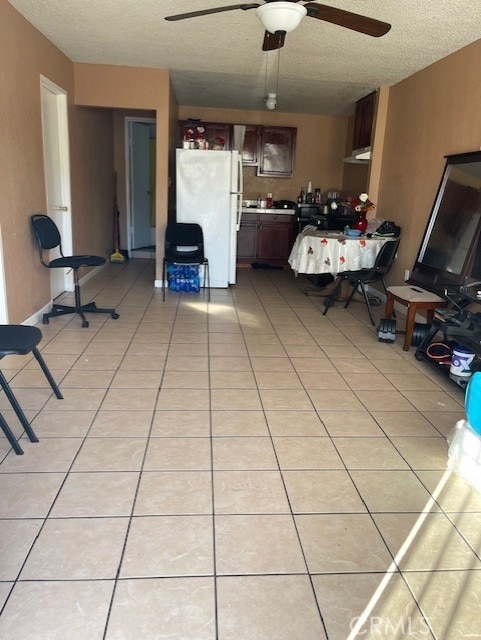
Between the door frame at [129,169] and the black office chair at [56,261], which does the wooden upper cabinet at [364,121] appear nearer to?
the door frame at [129,169]

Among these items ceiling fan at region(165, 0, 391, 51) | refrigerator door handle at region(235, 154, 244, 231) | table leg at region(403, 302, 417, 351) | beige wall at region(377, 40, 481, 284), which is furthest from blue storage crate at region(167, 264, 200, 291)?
ceiling fan at region(165, 0, 391, 51)

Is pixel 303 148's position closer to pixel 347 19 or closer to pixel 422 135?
pixel 422 135

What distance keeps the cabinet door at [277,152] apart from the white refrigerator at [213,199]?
200 centimetres

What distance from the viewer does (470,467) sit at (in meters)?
2.07

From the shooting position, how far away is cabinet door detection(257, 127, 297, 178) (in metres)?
7.42

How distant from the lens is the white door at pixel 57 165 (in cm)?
452

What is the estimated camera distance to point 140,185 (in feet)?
26.2

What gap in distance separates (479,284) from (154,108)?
3.89m

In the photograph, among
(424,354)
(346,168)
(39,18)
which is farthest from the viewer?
(346,168)

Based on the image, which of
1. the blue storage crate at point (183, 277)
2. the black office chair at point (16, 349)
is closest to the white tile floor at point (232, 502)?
the black office chair at point (16, 349)

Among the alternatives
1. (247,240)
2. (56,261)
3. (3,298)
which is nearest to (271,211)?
(247,240)

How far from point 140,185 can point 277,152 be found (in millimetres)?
2330

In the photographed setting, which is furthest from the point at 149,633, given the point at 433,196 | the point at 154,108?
the point at 154,108

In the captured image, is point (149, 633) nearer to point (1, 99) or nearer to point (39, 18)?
point (1, 99)
